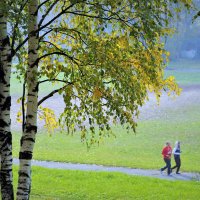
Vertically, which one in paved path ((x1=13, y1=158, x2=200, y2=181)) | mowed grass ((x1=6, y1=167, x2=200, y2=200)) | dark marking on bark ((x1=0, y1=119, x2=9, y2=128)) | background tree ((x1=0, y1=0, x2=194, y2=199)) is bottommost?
mowed grass ((x1=6, y1=167, x2=200, y2=200))

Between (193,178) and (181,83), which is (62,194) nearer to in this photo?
(193,178)

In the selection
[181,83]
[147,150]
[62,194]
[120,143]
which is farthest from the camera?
[181,83]

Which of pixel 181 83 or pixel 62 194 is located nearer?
pixel 62 194

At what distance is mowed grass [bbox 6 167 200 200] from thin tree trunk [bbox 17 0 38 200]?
326 inches

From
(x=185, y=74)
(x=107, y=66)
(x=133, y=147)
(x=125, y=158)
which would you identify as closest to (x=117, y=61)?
(x=107, y=66)

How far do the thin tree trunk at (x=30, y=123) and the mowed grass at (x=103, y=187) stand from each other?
828cm

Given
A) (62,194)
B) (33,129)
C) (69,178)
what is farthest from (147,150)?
(33,129)

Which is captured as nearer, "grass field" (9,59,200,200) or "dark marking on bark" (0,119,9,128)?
"dark marking on bark" (0,119,9,128)

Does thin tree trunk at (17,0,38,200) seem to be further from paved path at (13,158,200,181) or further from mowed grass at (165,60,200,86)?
mowed grass at (165,60,200,86)

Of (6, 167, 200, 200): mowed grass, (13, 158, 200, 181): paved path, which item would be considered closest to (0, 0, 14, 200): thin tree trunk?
(6, 167, 200, 200): mowed grass

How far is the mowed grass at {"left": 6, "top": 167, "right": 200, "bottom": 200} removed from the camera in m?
18.8

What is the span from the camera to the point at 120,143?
3719cm

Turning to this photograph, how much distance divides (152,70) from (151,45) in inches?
21.6

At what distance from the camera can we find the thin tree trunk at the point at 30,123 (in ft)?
31.8
